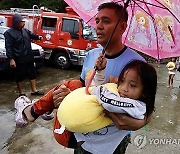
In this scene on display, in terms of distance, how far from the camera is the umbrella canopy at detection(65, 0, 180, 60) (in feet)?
8.08

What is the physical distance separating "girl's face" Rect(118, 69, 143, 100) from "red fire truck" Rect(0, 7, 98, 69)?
28.8ft

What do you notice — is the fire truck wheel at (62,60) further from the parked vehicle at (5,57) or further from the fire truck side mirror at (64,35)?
the parked vehicle at (5,57)

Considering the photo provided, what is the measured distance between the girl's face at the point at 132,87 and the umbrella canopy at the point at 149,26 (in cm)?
77

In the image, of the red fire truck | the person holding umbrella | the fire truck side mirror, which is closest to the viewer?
the person holding umbrella

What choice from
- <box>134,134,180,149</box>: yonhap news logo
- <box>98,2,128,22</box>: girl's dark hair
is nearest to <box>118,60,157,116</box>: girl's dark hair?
<box>98,2,128,22</box>: girl's dark hair

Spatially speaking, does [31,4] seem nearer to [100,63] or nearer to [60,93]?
[60,93]

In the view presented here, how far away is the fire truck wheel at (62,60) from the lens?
11.3 meters

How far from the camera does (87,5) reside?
2.60 metres

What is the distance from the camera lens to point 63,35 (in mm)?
11016

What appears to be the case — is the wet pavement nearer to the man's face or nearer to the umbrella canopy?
the umbrella canopy

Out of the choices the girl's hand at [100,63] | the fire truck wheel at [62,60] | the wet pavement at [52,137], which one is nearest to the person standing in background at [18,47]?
the wet pavement at [52,137]

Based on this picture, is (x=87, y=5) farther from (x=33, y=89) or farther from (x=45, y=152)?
(x=33, y=89)

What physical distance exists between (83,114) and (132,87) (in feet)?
1.15

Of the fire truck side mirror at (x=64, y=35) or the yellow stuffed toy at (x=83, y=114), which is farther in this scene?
the fire truck side mirror at (x=64, y=35)
